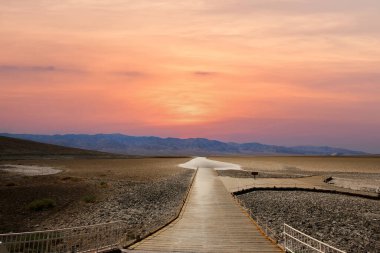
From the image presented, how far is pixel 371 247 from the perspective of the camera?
2397 centimetres

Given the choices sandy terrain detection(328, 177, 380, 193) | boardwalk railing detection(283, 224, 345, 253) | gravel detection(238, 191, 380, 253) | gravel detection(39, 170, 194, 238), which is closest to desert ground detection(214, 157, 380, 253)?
gravel detection(238, 191, 380, 253)

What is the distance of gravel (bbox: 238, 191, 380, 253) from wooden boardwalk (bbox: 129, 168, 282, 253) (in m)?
4.03

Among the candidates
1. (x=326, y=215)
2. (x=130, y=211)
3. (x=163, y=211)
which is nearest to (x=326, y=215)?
(x=326, y=215)

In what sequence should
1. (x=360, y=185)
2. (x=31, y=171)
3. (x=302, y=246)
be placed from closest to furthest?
(x=302, y=246)
(x=360, y=185)
(x=31, y=171)

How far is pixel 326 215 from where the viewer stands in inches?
1336

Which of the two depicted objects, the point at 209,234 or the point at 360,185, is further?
the point at 360,185

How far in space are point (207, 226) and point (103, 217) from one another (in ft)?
40.5

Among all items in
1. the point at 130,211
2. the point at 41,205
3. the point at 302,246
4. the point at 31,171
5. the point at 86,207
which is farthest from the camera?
the point at 31,171

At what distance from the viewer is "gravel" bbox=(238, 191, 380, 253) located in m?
25.8

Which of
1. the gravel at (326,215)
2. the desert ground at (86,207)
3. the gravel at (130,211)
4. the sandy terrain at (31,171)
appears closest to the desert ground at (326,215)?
the gravel at (326,215)

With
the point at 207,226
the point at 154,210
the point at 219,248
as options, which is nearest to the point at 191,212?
the point at 207,226

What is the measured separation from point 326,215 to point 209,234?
17021 mm

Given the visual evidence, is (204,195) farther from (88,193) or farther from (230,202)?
(88,193)

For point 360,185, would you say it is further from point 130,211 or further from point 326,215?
point 130,211
